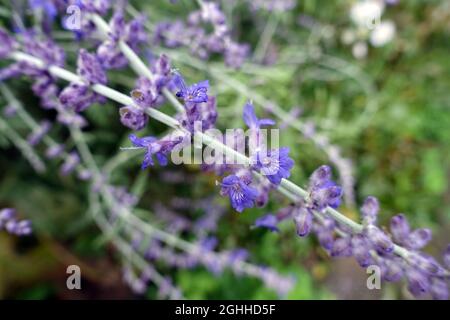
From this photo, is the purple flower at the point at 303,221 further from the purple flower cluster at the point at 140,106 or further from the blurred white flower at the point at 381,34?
the blurred white flower at the point at 381,34

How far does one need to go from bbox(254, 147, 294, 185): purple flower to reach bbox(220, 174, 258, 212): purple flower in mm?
51

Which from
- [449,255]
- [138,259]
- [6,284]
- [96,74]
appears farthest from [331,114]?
[6,284]

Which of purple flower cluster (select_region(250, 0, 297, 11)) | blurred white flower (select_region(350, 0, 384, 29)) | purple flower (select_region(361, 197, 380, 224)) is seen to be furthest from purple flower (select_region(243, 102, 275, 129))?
blurred white flower (select_region(350, 0, 384, 29))

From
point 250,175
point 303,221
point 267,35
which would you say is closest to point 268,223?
point 303,221

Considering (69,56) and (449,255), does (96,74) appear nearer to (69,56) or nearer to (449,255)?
Result: (449,255)

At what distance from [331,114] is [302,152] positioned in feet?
1.02

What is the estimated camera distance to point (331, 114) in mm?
2920

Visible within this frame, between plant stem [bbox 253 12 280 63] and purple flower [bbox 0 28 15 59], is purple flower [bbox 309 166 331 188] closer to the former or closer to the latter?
purple flower [bbox 0 28 15 59]

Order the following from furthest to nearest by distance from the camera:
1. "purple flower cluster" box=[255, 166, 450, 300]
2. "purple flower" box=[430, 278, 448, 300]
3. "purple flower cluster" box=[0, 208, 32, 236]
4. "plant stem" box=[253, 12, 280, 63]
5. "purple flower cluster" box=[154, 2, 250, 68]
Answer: "plant stem" box=[253, 12, 280, 63] → "purple flower cluster" box=[154, 2, 250, 68] → "purple flower cluster" box=[0, 208, 32, 236] → "purple flower" box=[430, 278, 448, 300] → "purple flower cluster" box=[255, 166, 450, 300]

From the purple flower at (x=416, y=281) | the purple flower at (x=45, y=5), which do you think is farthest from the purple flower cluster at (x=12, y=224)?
the purple flower at (x=416, y=281)

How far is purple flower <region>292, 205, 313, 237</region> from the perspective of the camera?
109 cm

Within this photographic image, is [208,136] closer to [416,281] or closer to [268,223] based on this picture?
[268,223]

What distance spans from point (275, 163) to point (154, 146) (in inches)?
10.8

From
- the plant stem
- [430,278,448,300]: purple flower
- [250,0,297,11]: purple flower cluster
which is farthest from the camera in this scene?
the plant stem
